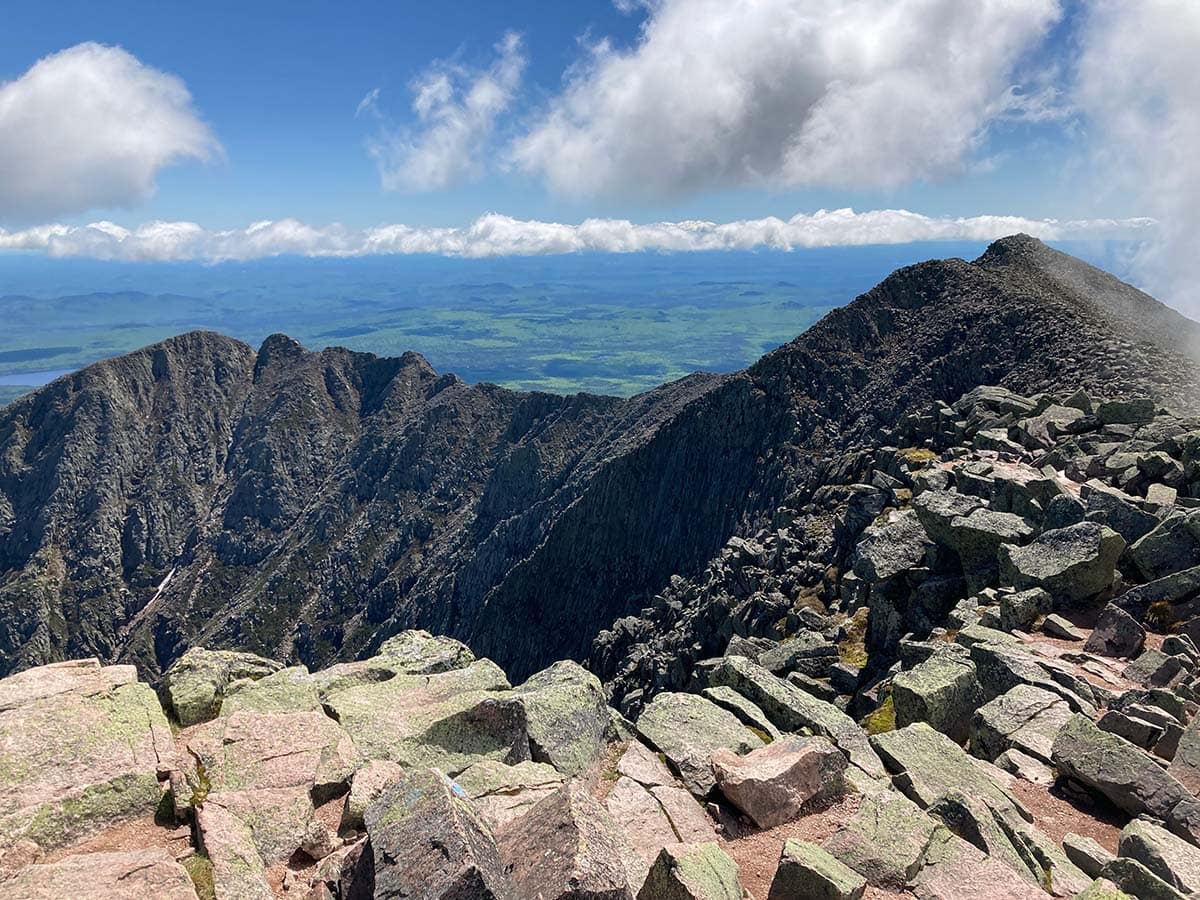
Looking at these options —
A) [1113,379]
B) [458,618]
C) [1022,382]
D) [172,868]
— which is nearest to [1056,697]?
[172,868]

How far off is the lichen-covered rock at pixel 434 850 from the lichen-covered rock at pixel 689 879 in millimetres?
2817

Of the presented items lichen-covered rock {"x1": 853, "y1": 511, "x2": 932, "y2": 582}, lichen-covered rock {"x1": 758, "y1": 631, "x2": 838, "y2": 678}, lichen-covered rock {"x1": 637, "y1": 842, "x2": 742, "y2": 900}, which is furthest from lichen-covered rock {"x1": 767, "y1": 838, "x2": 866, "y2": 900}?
lichen-covered rock {"x1": 853, "y1": 511, "x2": 932, "y2": 582}

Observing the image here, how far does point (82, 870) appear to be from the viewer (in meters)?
12.7

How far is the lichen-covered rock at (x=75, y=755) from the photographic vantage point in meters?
14.6

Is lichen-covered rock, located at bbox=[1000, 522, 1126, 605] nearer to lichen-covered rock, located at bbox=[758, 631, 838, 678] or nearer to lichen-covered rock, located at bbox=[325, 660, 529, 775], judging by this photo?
lichen-covered rock, located at bbox=[758, 631, 838, 678]

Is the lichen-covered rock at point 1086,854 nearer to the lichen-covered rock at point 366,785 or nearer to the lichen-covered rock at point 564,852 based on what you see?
the lichen-covered rock at point 564,852

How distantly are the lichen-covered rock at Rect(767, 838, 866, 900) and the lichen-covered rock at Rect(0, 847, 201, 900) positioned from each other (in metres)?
9.79

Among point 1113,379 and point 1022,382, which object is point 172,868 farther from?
point 1022,382

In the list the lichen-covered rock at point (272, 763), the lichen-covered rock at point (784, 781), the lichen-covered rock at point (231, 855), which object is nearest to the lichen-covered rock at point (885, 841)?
the lichen-covered rock at point (784, 781)

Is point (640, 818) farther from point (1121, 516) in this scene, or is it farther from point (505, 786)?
point (1121, 516)

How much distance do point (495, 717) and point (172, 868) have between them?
8444 millimetres

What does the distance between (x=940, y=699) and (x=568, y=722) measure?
12.7 metres

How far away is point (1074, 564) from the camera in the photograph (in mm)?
29516

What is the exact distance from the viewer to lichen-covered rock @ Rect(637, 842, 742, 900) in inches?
499
